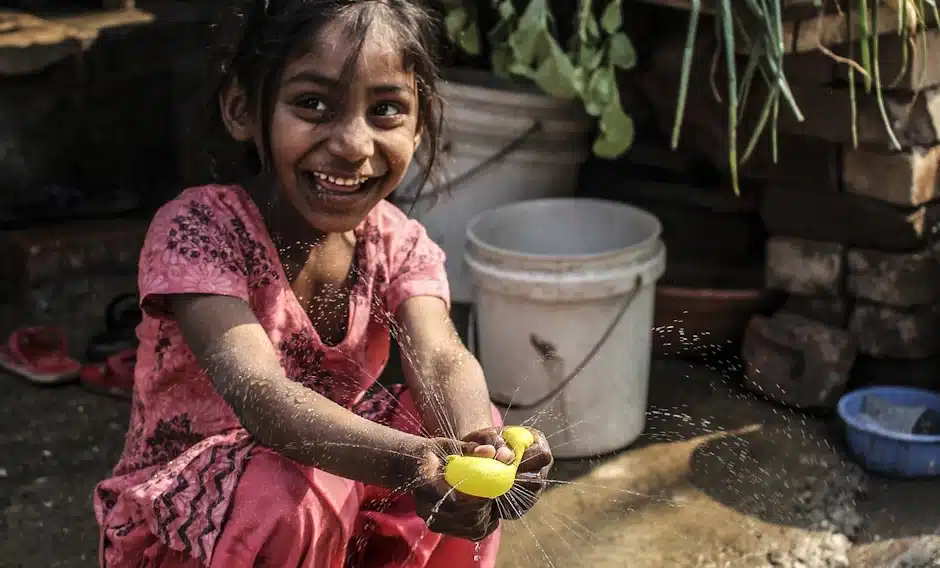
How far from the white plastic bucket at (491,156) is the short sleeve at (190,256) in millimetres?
1371

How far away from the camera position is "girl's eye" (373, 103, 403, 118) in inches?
72.4

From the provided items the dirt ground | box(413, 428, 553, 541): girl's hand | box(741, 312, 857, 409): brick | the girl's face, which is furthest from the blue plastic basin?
the girl's face

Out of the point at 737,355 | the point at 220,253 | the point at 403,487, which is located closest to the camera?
the point at 403,487

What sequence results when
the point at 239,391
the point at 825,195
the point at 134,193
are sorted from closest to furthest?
the point at 239,391, the point at 825,195, the point at 134,193

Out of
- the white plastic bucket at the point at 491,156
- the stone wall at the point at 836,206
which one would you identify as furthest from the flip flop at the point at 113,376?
the stone wall at the point at 836,206

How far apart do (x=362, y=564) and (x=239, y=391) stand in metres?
0.44

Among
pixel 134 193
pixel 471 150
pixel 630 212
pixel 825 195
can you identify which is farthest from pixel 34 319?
pixel 825 195

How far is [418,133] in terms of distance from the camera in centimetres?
201

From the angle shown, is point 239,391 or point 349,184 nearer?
point 239,391

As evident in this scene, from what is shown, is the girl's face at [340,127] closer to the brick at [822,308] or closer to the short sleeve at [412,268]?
the short sleeve at [412,268]

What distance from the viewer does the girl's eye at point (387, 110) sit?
6.03 ft

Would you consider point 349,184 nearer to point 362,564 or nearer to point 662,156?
point 362,564

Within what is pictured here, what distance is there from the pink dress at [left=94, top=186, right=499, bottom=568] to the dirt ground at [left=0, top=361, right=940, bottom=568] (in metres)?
0.56

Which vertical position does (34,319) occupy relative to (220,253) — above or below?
below
